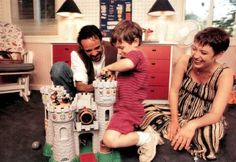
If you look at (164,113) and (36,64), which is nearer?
(164,113)

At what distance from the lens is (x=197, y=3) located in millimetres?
2756

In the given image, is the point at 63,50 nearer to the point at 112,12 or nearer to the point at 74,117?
the point at 112,12

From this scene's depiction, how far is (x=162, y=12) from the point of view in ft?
8.35

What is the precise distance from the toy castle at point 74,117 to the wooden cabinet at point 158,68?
4.39 ft

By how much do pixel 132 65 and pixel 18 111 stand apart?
1.42 metres

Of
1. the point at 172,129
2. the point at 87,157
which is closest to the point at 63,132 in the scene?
the point at 87,157

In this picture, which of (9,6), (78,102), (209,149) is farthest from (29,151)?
(9,6)

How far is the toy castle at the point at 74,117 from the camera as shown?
3.31ft

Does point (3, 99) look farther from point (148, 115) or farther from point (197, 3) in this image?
point (197, 3)

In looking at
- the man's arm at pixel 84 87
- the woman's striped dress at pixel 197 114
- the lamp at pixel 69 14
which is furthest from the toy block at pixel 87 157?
the lamp at pixel 69 14

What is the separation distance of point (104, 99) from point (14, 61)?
166 cm

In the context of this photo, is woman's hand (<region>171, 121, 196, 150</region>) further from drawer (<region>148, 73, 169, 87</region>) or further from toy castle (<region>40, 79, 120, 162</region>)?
drawer (<region>148, 73, 169, 87</region>)

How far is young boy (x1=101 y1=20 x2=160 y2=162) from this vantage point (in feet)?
3.52

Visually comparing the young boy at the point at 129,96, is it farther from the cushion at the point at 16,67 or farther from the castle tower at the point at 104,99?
the cushion at the point at 16,67
